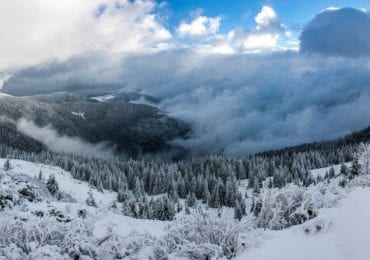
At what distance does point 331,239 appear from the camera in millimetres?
12688

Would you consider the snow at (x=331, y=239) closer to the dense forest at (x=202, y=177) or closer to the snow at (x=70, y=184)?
the dense forest at (x=202, y=177)

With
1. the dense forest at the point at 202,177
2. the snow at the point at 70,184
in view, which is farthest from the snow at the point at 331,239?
the snow at the point at 70,184

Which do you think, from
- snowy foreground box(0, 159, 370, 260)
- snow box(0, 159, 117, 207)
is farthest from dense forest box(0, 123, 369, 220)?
snowy foreground box(0, 159, 370, 260)

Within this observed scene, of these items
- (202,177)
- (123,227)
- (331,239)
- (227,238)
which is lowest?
(202,177)

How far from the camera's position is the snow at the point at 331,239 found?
1174cm

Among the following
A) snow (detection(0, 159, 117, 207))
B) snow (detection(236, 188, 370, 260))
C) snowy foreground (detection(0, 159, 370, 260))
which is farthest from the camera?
snow (detection(0, 159, 117, 207))

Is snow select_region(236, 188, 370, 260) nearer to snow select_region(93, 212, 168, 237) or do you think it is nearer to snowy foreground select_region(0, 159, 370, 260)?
snowy foreground select_region(0, 159, 370, 260)

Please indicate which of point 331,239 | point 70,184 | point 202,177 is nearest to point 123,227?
point 331,239

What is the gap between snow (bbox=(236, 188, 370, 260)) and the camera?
11742 millimetres

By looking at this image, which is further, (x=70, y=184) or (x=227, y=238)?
(x=70, y=184)

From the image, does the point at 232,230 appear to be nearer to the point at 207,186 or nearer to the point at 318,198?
the point at 318,198

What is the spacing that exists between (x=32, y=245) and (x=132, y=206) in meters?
74.4

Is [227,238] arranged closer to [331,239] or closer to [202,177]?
[331,239]

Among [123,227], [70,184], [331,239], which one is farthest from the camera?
[70,184]
